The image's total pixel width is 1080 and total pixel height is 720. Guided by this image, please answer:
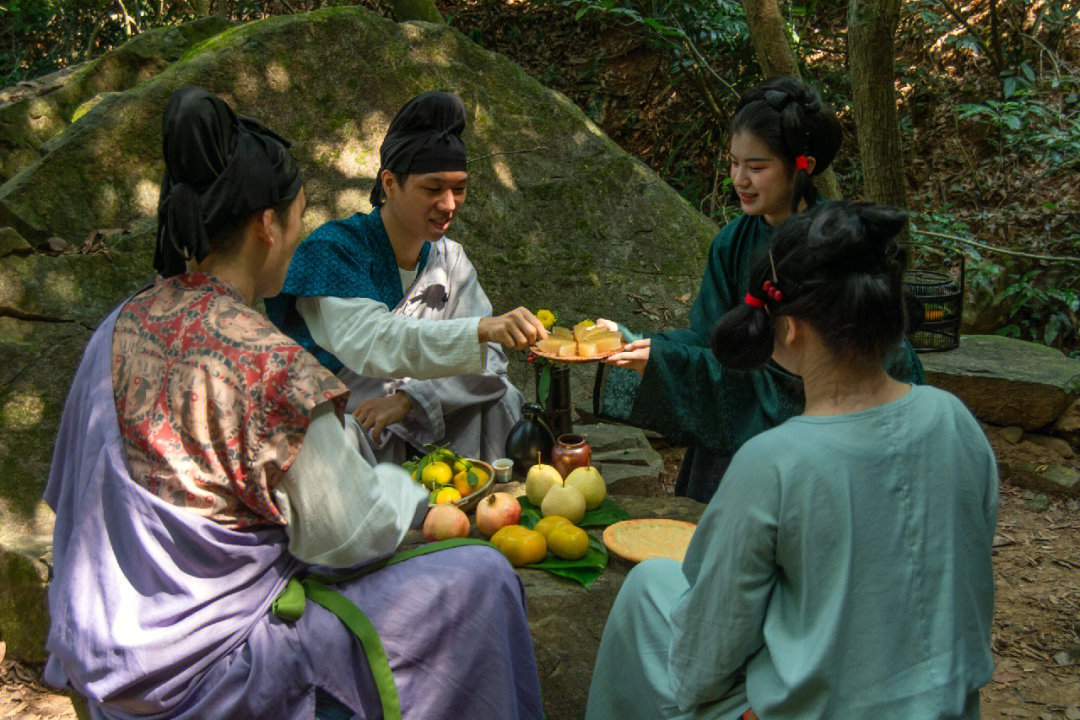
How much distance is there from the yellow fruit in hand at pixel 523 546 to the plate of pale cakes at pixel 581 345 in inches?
24.8

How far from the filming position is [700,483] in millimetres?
3572

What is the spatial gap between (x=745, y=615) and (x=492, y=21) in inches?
361

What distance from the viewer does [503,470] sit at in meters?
3.39

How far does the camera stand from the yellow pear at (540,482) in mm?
3182

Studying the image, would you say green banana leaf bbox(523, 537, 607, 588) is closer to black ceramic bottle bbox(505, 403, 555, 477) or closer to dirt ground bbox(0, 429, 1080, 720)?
black ceramic bottle bbox(505, 403, 555, 477)

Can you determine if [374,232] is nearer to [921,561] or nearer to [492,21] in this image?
[921,561]

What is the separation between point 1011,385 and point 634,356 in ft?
11.2

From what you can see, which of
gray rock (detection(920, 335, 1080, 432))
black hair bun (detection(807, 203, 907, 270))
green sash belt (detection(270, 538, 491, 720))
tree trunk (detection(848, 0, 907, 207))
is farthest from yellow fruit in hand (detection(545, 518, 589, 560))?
gray rock (detection(920, 335, 1080, 432))

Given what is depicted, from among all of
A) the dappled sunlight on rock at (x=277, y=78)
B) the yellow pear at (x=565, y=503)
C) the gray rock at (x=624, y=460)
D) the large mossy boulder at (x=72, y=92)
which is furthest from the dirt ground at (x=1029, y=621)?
the large mossy boulder at (x=72, y=92)

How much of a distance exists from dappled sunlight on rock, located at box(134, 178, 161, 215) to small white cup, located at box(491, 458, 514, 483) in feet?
9.25

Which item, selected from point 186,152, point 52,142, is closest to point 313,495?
point 186,152

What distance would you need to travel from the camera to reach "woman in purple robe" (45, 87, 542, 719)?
187cm

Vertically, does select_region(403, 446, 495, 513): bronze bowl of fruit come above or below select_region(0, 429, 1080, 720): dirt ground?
above

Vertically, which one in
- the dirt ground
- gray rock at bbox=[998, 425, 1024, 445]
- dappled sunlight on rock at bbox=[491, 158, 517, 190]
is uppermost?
dappled sunlight on rock at bbox=[491, 158, 517, 190]
